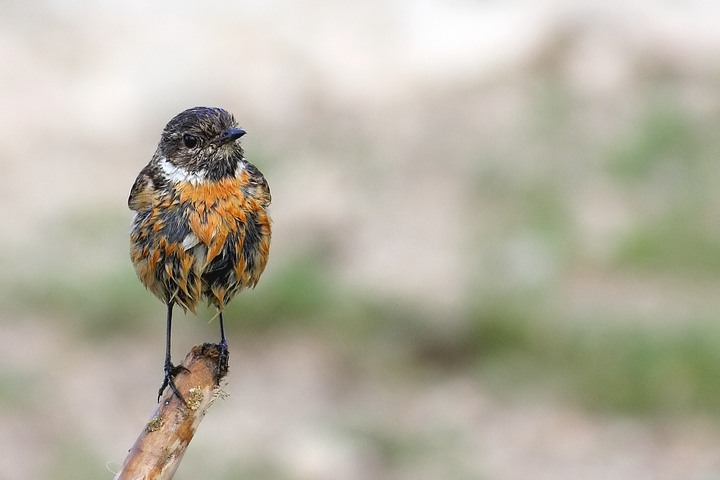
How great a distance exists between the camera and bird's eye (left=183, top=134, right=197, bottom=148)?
225 inches

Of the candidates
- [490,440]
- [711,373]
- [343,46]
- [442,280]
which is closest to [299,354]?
[442,280]

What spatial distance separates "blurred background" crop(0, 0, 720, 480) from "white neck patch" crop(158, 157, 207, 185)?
4.23m

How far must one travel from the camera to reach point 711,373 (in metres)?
10.1

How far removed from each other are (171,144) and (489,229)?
6726 millimetres

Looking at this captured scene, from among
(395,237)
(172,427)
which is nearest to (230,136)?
(172,427)

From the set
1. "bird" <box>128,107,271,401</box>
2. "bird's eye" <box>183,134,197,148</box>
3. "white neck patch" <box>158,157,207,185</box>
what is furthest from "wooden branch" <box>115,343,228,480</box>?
"bird's eye" <box>183,134,197,148</box>

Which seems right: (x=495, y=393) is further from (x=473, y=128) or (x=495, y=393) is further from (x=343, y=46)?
(x=343, y=46)

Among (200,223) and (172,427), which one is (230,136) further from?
(172,427)

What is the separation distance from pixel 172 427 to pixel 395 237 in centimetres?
780

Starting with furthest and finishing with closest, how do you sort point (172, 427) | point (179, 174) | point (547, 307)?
1. point (547, 307)
2. point (179, 174)
3. point (172, 427)

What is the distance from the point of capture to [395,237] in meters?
12.3

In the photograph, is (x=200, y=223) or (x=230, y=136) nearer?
(x=200, y=223)

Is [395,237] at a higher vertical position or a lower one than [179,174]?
higher

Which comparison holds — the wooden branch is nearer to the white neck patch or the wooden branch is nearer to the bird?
the bird
